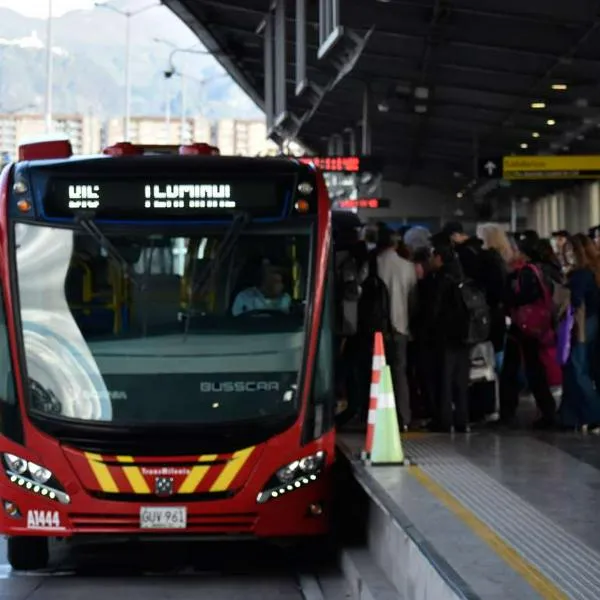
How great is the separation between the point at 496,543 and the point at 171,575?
306 cm

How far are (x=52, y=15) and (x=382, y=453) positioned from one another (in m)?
51.9

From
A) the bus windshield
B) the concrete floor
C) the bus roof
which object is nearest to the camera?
the concrete floor

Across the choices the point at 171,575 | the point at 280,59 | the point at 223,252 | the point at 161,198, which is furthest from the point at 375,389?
the point at 280,59

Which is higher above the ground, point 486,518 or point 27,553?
point 486,518

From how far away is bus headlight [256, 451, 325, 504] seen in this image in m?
10.2

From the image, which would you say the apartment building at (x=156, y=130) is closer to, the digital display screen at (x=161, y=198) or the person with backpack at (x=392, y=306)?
the person with backpack at (x=392, y=306)

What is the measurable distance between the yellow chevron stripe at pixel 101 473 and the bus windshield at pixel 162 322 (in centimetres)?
28

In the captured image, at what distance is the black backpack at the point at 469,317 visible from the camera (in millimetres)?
14359

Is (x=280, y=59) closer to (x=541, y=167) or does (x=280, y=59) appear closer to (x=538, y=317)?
(x=541, y=167)

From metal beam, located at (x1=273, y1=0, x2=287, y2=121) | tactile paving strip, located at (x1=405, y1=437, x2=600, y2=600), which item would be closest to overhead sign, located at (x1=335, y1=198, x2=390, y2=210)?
metal beam, located at (x1=273, y1=0, x2=287, y2=121)

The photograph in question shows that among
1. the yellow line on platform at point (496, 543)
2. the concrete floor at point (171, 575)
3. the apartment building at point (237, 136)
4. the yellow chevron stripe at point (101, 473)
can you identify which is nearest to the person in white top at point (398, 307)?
the concrete floor at point (171, 575)

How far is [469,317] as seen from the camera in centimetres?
1437

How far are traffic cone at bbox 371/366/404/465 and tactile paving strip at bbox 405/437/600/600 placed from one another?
0.26m

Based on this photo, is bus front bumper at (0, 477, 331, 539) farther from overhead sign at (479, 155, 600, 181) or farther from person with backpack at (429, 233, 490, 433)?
overhead sign at (479, 155, 600, 181)
